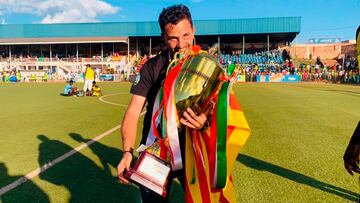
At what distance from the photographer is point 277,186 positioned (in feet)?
16.2

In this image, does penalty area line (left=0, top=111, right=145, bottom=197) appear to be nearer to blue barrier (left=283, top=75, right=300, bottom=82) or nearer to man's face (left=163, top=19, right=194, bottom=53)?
man's face (left=163, top=19, right=194, bottom=53)

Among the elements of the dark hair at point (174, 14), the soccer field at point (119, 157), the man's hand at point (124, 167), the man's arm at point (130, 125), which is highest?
the dark hair at point (174, 14)

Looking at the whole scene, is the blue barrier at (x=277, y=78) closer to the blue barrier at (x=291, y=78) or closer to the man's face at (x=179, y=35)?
the blue barrier at (x=291, y=78)

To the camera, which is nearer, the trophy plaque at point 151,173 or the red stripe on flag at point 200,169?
the trophy plaque at point 151,173

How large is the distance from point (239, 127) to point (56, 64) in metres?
58.6

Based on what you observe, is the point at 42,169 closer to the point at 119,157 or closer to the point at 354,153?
the point at 119,157

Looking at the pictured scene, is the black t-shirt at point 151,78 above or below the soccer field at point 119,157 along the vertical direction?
above

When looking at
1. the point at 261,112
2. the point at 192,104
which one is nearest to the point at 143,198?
the point at 192,104

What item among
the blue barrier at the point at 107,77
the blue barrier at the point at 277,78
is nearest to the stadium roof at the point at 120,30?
→ the blue barrier at the point at 107,77

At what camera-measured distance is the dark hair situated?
8.12 feet

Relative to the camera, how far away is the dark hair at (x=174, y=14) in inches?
97.4

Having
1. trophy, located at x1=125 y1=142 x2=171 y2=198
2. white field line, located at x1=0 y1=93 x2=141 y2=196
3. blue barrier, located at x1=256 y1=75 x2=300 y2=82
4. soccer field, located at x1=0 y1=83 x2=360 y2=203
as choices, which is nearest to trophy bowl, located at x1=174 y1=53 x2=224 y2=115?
trophy, located at x1=125 y1=142 x2=171 y2=198

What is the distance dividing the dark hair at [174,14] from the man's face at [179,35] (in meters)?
0.02

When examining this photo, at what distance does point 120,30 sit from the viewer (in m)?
58.7
